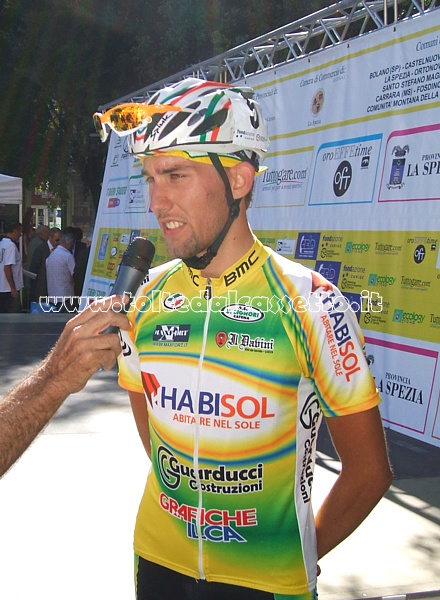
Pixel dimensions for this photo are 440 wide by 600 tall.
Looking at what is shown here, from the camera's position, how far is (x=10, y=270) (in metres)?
14.5

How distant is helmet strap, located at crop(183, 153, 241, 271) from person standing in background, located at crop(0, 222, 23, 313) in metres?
12.5

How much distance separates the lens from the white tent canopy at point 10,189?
1535cm

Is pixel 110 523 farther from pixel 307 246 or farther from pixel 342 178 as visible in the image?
pixel 342 178

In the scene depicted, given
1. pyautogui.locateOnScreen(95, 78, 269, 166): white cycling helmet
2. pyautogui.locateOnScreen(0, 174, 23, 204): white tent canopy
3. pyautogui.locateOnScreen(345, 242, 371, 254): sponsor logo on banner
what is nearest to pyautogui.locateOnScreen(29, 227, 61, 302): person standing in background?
pyautogui.locateOnScreen(0, 174, 23, 204): white tent canopy

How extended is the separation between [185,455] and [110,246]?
35.5ft

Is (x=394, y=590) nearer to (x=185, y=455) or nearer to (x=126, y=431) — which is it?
(x=185, y=455)

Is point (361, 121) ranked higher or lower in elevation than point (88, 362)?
higher

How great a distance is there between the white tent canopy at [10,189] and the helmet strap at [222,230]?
13.8m

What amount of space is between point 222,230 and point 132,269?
0.34 meters

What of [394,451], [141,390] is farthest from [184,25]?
[141,390]

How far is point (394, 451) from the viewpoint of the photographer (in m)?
6.64

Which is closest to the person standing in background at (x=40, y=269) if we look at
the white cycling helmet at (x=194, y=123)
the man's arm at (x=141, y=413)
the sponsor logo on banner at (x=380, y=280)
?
the sponsor logo on banner at (x=380, y=280)

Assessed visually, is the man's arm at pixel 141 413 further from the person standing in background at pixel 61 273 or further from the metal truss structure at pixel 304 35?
the person standing in background at pixel 61 273

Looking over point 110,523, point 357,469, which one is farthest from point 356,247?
point 357,469
